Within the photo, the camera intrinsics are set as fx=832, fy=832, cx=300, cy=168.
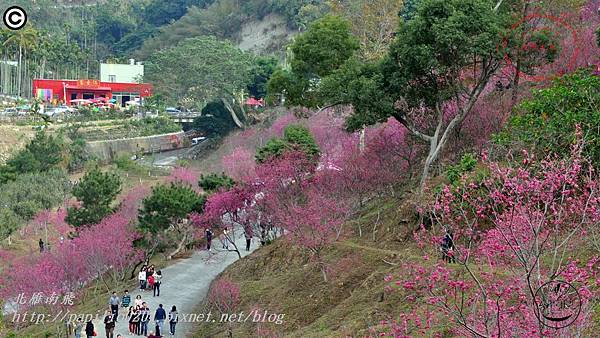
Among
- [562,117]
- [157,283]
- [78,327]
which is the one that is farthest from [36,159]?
[562,117]

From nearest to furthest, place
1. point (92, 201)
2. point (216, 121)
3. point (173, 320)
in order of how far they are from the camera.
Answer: point (173, 320) → point (92, 201) → point (216, 121)

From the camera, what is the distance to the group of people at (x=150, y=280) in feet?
69.8

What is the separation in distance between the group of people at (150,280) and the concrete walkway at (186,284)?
19cm

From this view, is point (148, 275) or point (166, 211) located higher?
point (166, 211)

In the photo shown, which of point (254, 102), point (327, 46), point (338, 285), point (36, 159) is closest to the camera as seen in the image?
point (338, 285)

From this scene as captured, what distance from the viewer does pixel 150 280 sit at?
21.6 metres

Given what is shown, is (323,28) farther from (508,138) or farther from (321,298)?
(321,298)

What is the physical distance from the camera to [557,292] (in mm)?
7758

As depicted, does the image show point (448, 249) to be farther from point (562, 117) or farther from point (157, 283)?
point (157, 283)

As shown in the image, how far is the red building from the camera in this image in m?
72.4

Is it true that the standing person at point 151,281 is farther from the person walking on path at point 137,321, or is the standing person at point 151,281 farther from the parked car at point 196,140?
the parked car at point 196,140

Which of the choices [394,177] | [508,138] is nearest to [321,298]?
[508,138]

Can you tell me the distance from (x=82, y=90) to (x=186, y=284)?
5416cm

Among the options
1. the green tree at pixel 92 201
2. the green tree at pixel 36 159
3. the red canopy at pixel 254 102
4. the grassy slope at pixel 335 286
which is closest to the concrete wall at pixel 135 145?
the green tree at pixel 36 159
